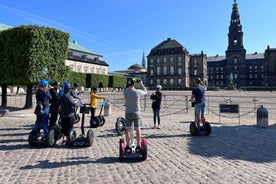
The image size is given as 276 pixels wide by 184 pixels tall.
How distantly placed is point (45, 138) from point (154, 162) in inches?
140

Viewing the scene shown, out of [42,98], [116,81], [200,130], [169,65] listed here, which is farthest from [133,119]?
[169,65]

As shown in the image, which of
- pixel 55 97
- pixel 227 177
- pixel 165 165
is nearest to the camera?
pixel 227 177

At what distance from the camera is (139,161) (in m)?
5.64

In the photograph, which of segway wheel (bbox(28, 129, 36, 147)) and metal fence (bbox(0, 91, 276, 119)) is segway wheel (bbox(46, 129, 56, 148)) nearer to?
segway wheel (bbox(28, 129, 36, 147))

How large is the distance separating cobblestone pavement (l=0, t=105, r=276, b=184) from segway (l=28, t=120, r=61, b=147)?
0.62 ft

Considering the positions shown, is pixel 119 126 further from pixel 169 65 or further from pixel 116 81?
pixel 169 65

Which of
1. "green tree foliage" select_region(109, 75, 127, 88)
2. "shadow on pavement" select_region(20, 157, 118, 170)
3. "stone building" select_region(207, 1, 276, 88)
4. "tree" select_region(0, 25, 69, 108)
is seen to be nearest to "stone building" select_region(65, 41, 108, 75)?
"green tree foliage" select_region(109, 75, 127, 88)

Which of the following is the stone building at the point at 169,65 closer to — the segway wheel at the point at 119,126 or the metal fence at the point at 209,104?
the metal fence at the point at 209,104

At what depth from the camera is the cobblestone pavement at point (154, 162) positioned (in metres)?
4.53

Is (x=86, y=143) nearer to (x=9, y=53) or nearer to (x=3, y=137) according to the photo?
(x=3, y=137)

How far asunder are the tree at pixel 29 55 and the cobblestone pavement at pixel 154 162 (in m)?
10.2

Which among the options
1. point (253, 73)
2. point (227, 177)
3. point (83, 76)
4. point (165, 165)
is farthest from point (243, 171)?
point (253, 73)

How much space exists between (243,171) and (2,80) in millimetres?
19447

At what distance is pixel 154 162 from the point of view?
5566mm
